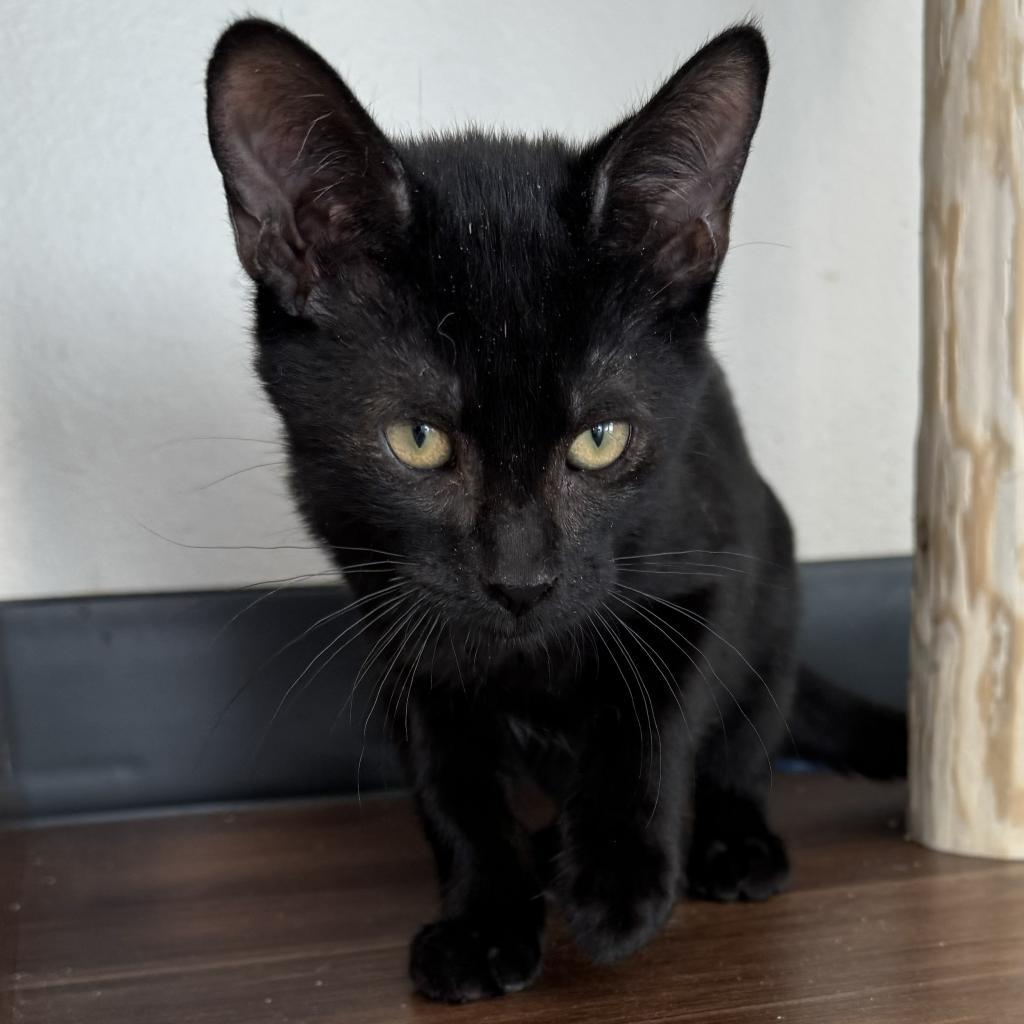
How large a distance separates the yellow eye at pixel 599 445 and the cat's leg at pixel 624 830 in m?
0.23

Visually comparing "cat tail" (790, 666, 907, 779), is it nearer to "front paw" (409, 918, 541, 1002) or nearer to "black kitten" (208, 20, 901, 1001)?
"black kitten" (208, 20, 901, 1001)

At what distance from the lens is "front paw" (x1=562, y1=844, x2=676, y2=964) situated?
1028 millimetres

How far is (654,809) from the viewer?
1103mm

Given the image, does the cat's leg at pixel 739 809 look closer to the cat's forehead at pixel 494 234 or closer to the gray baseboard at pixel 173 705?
the gray baseboard at pixel 173 705

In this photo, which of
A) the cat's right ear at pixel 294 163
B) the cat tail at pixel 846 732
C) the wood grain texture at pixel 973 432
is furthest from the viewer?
the cat tail at pixel 846 732

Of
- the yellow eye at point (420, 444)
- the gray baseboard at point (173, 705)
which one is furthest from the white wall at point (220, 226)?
the yellow eye at point (420, 444)

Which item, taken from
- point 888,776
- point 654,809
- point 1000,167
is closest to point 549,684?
point 654,809

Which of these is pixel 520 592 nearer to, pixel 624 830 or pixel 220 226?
pixel 624 830

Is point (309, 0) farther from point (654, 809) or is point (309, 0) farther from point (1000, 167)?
point (654, 809)

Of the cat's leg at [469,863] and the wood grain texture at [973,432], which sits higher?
the wood grain texture at [973,432]

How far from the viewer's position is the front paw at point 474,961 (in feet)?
3.32

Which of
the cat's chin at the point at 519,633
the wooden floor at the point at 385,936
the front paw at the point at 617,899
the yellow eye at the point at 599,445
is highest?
the yellow eye at the point at 599,445

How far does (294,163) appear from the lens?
1.00 meters

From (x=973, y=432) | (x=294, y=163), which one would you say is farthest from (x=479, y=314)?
(x=973, y=432)
